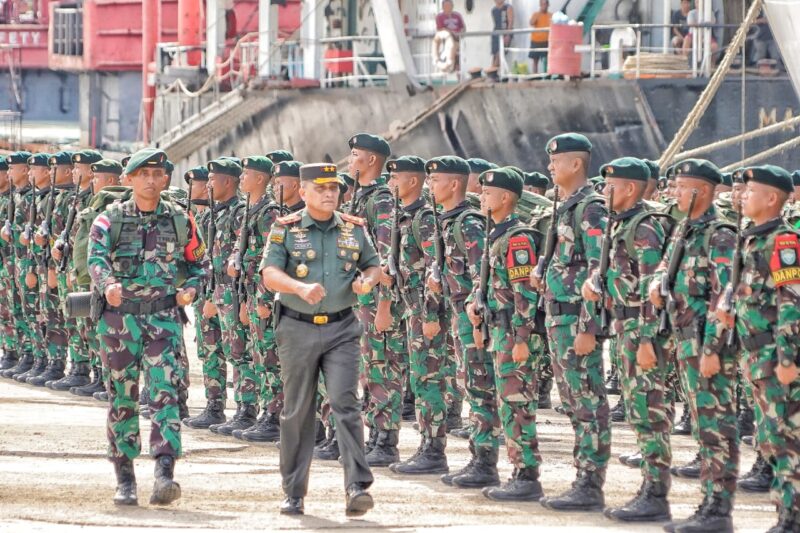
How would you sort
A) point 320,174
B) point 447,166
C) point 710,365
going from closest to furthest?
point 710,365 → point 320,174 → point 447,166

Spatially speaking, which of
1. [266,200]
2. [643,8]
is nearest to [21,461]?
[266,200]

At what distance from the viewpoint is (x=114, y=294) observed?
358 inches

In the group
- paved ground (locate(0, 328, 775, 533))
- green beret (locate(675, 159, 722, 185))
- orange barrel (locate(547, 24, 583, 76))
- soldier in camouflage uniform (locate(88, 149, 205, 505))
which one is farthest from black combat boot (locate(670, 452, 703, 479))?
orange barrel (locate(547, 24, 583, 76))

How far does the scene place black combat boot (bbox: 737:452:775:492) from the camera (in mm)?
9898

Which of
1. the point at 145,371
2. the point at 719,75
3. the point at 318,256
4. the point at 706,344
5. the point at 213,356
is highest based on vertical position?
the point at 719,75

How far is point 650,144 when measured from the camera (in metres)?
23.9

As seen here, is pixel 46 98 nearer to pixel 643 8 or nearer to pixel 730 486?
pixel 643 8


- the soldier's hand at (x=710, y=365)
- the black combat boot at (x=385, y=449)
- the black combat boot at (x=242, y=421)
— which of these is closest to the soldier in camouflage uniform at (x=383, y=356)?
the black combat boot at (x=385, y=449)

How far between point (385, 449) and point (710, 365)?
3.03 meters

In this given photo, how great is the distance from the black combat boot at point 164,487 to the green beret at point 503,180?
2353mm

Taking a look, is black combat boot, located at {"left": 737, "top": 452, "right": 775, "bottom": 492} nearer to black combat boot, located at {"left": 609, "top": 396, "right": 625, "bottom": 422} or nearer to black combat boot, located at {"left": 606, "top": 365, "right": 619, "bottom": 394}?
black combat boot, located at {"left": 609, "top": 396, "right": 625, "bottom": 422}

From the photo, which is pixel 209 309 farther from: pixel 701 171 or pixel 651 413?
pixel 701 171

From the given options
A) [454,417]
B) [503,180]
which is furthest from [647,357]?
[454,417]

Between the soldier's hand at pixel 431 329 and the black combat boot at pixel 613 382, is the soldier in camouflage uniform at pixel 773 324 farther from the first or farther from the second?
the black combat boot at pixel 613 382
